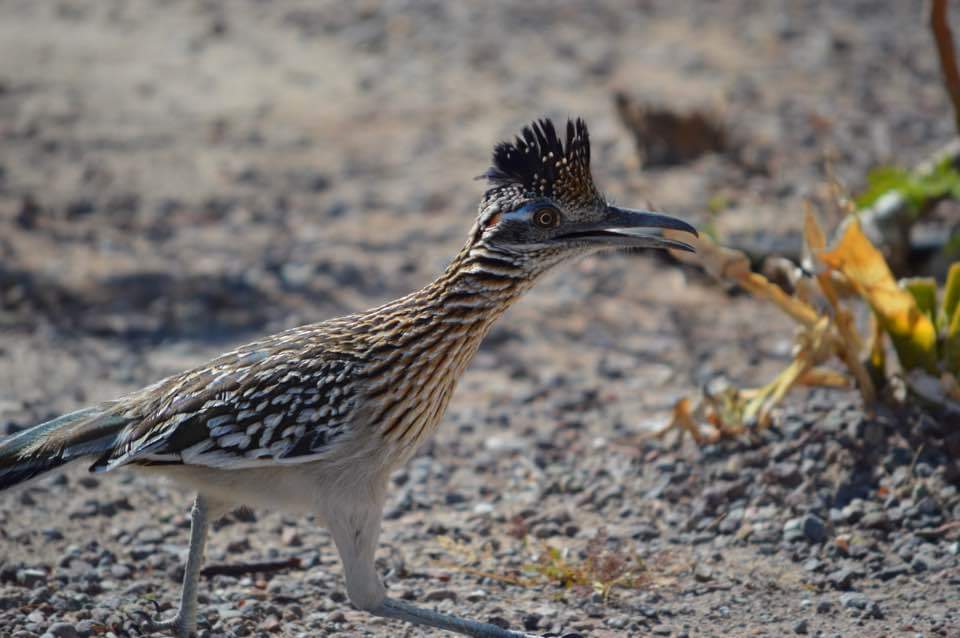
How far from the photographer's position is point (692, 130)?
11539 mm

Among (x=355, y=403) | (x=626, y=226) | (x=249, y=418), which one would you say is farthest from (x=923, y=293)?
(x=249, y=418)

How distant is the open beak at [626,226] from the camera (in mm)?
5422

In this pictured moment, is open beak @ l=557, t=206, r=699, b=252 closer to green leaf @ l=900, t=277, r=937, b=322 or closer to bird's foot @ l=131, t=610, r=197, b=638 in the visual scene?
green leaf @ l=900, t=277, r=937, b=322

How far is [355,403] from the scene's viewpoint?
17.3 feet

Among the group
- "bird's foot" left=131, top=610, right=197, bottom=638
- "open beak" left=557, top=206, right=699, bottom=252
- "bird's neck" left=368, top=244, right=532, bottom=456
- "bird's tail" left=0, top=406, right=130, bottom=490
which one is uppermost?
"open beak" left=557, top=206, right=699, bottom=252

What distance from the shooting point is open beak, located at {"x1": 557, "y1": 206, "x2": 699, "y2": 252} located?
5.42 meters

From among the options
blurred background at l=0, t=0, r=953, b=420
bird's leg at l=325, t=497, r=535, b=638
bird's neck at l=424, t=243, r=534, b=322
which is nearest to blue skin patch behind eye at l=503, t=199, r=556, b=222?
bird's neck at l=424, t=243, r=534, b=322

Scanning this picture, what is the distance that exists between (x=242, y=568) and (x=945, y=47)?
5146mm

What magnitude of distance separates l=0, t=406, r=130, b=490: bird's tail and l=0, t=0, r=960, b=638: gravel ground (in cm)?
74

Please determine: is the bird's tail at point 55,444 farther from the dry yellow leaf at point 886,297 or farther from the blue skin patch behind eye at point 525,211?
the dry yellow leaf at point 886,297

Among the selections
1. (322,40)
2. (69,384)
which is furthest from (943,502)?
(322,40)

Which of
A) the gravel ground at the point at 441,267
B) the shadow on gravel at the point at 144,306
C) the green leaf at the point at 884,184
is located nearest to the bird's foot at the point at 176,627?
the gravel ground at the point at 441,267

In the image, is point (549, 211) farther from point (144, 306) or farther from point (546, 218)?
point (144, 306)

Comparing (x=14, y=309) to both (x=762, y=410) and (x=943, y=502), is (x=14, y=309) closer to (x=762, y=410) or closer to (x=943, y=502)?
(x=762, y=410)
